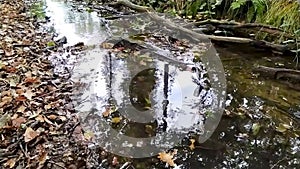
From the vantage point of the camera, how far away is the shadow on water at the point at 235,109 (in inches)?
116

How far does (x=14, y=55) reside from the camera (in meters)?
4.97

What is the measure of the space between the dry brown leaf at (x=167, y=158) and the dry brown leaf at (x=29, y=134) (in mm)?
1161

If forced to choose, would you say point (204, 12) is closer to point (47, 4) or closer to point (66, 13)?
point (66, 13)

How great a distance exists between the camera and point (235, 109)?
3.72m

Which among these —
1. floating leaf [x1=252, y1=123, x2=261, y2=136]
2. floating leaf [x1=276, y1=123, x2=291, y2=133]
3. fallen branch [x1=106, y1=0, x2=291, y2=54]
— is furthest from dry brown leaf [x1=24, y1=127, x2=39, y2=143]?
fallen branch [x1=106, y1=0, x2=291, y2=54]

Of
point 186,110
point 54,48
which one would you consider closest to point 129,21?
point 54,48

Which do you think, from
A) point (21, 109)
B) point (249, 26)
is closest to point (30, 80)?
point (21, 109)

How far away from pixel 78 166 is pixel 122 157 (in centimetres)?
39

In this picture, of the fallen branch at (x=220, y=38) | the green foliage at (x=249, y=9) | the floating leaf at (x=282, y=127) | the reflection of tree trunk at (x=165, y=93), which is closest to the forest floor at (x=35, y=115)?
the reflection of tree trunk at (x=165, y=93)

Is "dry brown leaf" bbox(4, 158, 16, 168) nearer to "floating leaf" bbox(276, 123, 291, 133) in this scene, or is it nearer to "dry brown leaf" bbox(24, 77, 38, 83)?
"dry brown leaf" bbox(24, 77, 38, 83)

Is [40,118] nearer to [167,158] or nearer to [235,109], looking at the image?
[167,158]

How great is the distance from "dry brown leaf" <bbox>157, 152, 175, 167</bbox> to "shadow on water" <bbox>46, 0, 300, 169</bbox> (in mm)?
63

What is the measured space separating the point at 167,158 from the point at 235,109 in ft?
3.97

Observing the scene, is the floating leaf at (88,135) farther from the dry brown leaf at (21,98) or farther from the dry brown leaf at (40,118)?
the dry brown leaf at (21,98)
